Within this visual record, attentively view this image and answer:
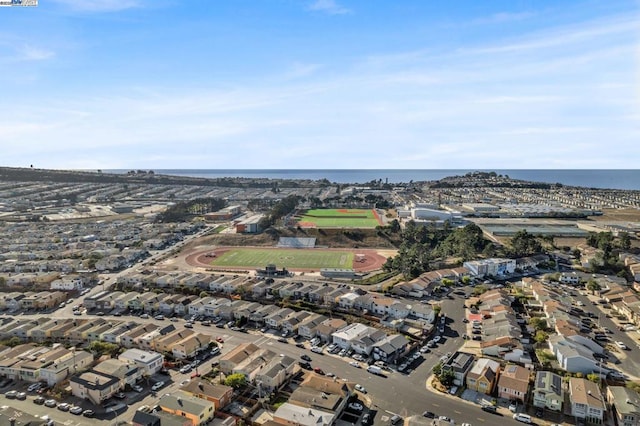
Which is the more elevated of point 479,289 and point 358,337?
point 479,289

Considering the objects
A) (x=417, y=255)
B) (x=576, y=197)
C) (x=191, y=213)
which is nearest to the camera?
(x=417, y=255)

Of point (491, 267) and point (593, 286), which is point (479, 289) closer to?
point (491, 267)

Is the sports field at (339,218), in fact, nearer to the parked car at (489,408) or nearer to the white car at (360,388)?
the white car at (360,388)

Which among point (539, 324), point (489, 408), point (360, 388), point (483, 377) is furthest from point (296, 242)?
point (489, 408)

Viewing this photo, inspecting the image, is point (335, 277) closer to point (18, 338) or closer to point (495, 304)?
point (495, 304)

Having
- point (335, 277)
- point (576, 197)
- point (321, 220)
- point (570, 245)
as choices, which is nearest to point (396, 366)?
point (335, 277)

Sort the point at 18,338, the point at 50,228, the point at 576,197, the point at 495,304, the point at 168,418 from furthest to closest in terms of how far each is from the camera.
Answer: the point at 576,197 < the point at 50,228 < the point at 495,304 < the point at 18,338 < the point at 168,418

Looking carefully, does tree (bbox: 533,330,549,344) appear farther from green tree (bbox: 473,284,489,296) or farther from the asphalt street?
green tree (bbox: 473,284,489,296)
